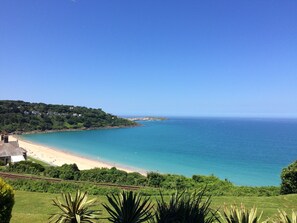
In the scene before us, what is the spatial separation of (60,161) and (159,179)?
33.9 meters

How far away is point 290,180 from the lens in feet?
68.1

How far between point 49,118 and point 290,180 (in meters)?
144

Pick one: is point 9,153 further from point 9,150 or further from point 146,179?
point 146,179

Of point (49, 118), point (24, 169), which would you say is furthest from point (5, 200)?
point (49, 118)

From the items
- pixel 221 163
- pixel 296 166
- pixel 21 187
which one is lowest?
pixel 221 163

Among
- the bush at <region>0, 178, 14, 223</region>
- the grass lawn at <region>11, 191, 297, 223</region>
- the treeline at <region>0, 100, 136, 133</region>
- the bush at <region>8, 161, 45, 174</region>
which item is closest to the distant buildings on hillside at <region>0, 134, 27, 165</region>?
the bush at <region>8, 161, 45, 174</region>

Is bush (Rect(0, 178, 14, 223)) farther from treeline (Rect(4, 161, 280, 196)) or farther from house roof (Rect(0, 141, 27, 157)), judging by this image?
house roof (Rect(0, 141, 27, 157))

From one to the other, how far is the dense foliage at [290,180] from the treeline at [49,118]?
116746mm

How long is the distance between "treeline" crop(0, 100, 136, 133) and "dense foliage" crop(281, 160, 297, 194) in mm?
116746

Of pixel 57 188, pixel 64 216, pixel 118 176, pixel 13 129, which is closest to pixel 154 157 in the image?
pixel 118 176

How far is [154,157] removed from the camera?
65.9 m

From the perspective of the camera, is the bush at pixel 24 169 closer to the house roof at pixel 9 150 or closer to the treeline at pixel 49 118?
the house roof at pixel 9 150

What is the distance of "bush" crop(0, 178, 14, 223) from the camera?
7430mm

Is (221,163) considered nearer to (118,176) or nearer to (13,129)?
(118,176)
